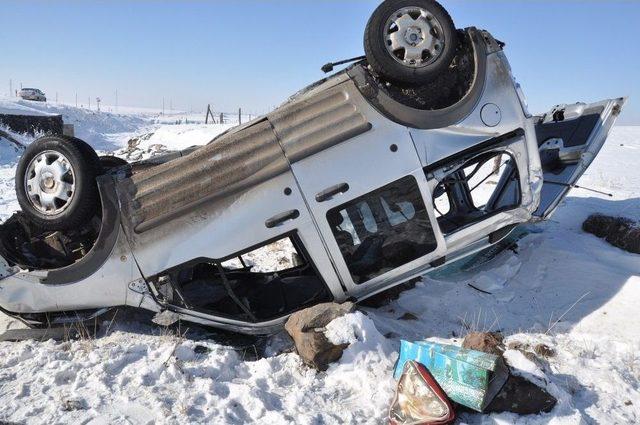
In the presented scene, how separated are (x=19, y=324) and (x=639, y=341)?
17.5 ft

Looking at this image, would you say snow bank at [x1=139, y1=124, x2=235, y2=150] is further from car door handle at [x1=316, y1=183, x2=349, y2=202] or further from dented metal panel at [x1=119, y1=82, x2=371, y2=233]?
car door handle at [x1=316, y1=183, x2=349, y2=202]

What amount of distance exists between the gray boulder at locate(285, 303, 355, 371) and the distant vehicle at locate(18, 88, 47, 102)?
120 ft

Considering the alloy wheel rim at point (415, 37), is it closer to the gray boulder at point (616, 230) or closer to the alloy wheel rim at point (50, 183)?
the alloy wheel rim at point (50, 183)

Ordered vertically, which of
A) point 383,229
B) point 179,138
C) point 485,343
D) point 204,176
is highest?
point 179,138

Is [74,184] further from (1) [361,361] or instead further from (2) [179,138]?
(2) [179,138]

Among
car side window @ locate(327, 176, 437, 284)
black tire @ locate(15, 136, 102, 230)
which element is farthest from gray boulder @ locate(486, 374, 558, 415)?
black tire @ locate(15, 136, 102, 230)

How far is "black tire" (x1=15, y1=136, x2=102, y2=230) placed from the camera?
12.4ft

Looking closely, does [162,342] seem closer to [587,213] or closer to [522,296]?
[522,296]

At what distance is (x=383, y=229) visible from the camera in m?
3.83

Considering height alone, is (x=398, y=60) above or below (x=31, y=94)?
below

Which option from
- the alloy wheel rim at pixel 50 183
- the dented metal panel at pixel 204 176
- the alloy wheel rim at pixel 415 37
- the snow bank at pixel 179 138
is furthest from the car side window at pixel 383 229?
the snow bank at pixel 179 138

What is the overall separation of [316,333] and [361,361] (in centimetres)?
38

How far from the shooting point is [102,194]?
380 centimetres

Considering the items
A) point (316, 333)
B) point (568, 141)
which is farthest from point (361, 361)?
point (568, 141)
